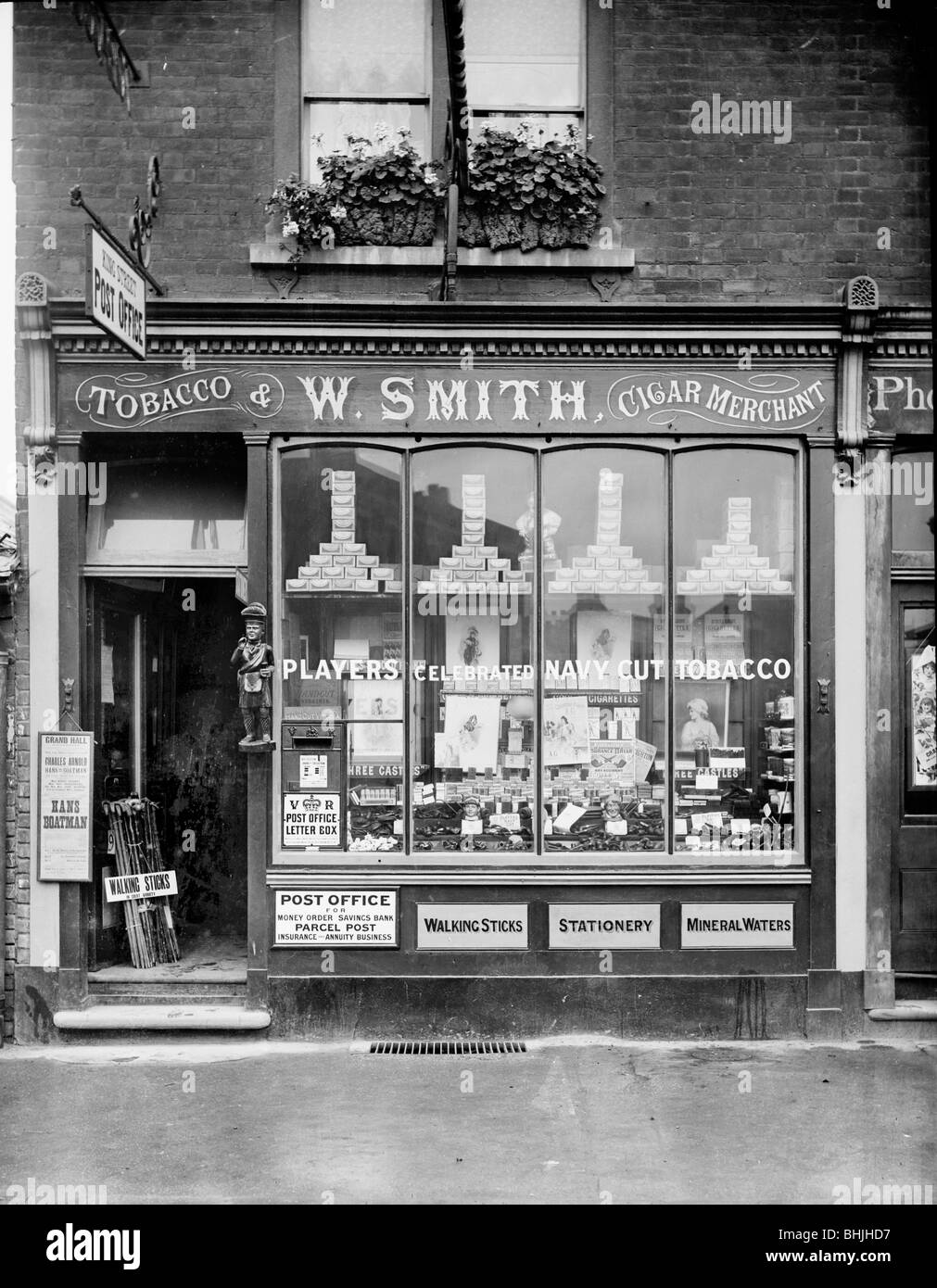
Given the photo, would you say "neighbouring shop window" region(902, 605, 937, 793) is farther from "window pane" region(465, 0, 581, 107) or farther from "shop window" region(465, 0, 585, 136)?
"window pane" region(465, 0, 581, 107)

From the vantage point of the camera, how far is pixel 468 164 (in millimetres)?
7629

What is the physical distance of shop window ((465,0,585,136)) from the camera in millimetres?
7969

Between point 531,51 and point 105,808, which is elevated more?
point 531,51

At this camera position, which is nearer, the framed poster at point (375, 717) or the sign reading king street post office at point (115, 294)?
the sign reading king street post office at point (115, 294)

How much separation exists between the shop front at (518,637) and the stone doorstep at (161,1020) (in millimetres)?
297

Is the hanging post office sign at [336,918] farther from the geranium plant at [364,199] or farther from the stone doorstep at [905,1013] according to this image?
the geranium plant at [364,199]

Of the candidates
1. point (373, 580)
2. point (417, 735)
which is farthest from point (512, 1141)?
point (373, 580)

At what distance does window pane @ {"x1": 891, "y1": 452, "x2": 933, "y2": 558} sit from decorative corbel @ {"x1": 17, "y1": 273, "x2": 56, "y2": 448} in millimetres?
6145

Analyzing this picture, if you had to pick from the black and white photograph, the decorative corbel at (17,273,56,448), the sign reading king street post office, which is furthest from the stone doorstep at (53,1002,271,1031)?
the sign reading king street post office

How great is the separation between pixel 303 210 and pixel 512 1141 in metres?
6.26

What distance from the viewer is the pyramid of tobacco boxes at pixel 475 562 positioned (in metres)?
7.91

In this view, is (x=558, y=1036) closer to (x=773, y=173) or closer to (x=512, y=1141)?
(x=512, y=1141)

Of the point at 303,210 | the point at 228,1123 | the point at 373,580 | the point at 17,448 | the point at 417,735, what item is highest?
the point at 303,210

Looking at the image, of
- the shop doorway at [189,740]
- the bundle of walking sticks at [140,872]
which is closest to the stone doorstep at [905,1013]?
the shop doorway at [189,740]
